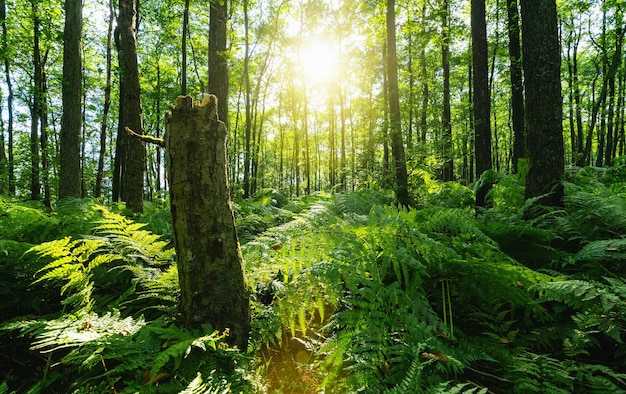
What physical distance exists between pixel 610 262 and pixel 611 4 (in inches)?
612

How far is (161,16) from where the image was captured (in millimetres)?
11508

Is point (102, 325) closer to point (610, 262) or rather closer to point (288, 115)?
point (610, 262)

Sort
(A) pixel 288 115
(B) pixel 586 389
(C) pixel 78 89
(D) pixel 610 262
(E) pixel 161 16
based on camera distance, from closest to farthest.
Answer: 1. (B) pixel 586 389
2. (D) pixel 610 262
3. (C) pixel 78 89
4. (E) pixel 161 16
5. (A) pixel 288 115

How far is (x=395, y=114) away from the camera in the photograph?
7574 millimetres

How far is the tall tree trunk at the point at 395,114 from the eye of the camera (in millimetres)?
7168

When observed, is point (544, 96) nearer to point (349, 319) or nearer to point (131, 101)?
point (349, 319)

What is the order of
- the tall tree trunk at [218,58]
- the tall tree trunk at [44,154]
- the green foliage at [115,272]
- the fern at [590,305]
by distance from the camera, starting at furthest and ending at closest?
the tall tree trunk at [44,154]
the tall tree trunk at [218,58]
the green foliage at [115,272]
the fern at [590,305]

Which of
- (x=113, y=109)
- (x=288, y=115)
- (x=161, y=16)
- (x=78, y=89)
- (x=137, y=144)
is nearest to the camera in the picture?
(x=137, y=144)

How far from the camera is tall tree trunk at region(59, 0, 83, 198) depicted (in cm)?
643

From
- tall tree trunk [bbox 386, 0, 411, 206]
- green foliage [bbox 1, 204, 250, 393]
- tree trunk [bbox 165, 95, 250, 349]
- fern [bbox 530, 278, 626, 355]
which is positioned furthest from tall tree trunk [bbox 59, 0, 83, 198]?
fern [bbox 530, 278, 626, 355]

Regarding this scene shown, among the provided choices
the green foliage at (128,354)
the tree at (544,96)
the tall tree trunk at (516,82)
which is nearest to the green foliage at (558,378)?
the green foliage at (128,354)

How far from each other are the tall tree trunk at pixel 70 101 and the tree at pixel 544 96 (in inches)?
326

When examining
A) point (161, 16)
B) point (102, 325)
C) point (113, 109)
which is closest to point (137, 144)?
point (102, 325)

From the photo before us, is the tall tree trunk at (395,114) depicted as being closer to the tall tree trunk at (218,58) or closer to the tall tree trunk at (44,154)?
the tall tree trunk at (218,58)
